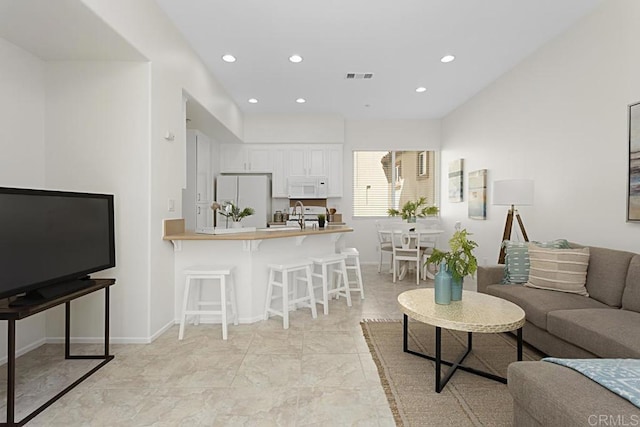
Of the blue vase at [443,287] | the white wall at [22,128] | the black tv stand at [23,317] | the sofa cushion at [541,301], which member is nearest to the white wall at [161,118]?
the black tv stand at [23,317]

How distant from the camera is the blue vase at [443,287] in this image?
2336 millimetres

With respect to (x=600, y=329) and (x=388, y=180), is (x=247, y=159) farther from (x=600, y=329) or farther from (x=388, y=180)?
(x=600, y=329)

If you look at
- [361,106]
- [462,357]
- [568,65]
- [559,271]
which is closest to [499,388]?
[462,357]

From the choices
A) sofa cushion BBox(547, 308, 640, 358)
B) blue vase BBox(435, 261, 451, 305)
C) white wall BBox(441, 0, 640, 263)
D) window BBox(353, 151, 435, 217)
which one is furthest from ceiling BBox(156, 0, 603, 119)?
sofa cushion BBox(547, 308, 640, 358)

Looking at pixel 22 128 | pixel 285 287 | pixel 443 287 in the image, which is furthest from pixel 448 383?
pixel 22 128

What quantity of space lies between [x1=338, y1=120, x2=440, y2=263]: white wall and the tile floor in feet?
12.7

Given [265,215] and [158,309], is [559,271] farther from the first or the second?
[265,215]

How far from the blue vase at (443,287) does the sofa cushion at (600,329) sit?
75cm

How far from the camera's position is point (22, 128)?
8.81 ft

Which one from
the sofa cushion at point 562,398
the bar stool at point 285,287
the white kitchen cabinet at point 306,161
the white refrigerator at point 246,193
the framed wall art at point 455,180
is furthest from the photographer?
the white kitchen cabinet at point 306,161

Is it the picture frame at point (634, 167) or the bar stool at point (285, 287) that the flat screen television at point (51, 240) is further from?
the picture frame at point (634, 167)

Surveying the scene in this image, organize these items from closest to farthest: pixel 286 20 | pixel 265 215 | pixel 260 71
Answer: pixel 286 20 < pixel 260 71 < pixel 265 215

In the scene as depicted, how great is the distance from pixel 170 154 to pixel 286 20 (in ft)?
5.56

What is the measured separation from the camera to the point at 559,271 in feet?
9.46
